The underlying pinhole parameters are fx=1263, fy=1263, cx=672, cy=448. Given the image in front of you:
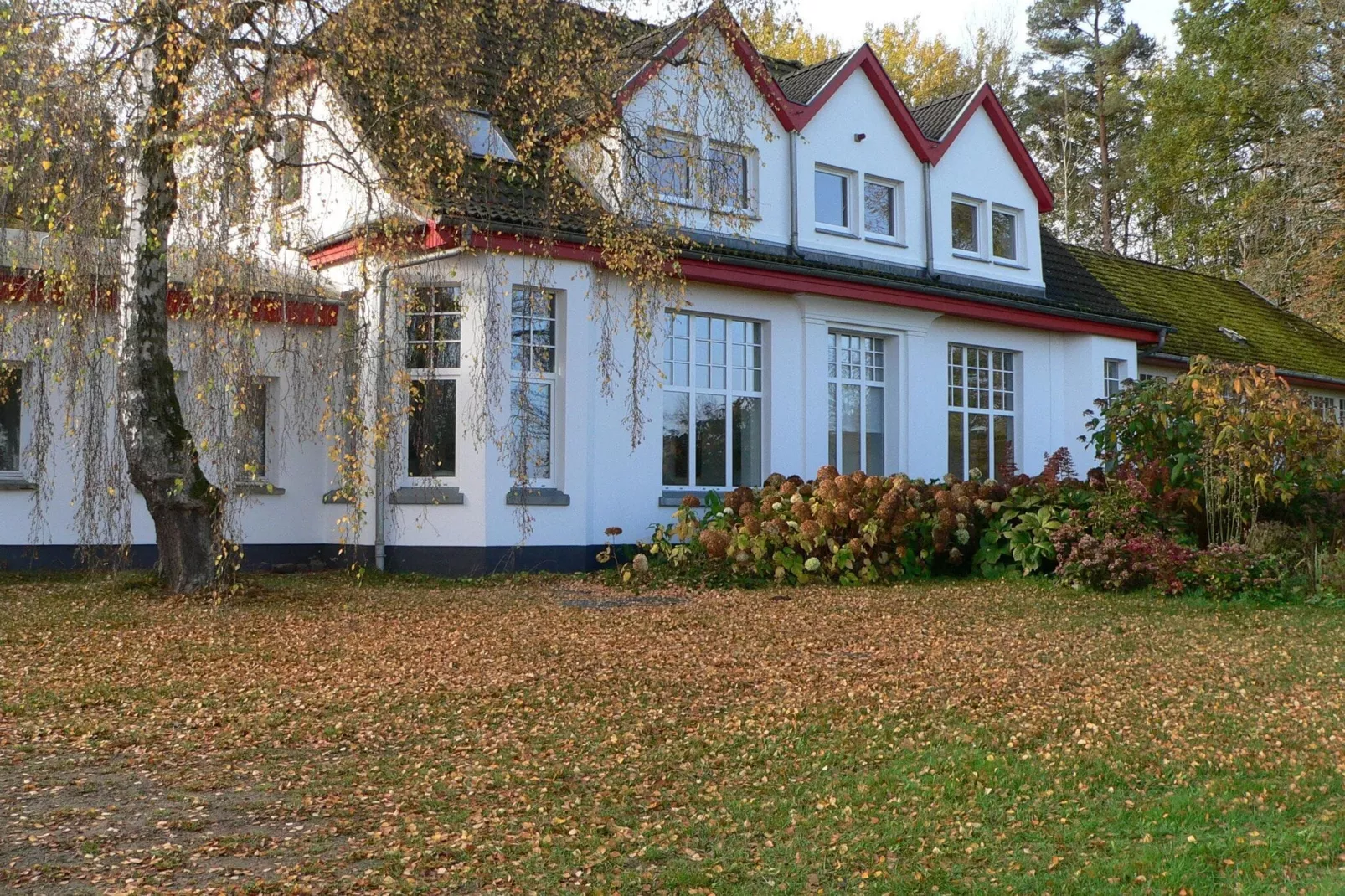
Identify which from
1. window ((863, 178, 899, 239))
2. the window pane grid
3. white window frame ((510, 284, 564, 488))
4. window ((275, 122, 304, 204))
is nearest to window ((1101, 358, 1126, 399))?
window ((863, 178, 899, 239))

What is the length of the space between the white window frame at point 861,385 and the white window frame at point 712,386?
1.17 m

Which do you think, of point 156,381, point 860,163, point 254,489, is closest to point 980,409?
point 860,163

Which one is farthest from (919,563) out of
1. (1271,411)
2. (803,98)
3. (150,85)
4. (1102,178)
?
(1102,178)

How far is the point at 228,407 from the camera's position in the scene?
470 inches

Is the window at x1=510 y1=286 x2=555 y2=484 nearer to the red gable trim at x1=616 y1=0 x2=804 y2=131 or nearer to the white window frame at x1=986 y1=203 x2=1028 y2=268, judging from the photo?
the red gable trim at x1=616 y1=0 x2=804 y2=131

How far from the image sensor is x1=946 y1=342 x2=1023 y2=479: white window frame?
18.5 meters

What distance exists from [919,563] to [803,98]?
6939 millimetres

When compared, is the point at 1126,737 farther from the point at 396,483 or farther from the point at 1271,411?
the point at 396,483

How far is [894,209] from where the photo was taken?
18219 millimetres

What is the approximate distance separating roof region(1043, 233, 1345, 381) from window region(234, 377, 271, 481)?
12303mm

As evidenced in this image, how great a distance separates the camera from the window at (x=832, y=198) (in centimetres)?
1723

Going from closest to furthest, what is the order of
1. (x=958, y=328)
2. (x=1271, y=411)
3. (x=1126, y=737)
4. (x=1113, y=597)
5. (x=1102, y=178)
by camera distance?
(x=1126, y=737) → (x=1113, y=597) → (x=1271, y=411) → (x=958, y=328) → (x=1102, y=178)

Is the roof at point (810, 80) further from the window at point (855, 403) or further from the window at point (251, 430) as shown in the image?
the window at point (251, 430)

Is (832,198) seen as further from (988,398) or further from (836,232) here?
(988,398)
